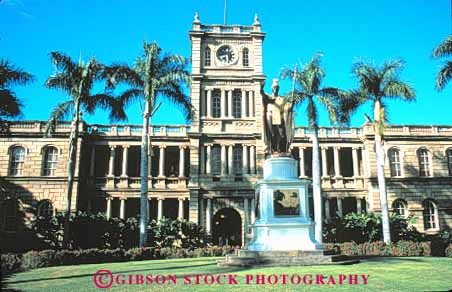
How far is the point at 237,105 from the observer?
35562 mm

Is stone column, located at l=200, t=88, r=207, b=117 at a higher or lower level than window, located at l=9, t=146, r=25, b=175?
higher

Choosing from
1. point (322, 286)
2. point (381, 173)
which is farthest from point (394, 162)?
point (322, 286)

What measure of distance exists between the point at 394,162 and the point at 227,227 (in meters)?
15.0

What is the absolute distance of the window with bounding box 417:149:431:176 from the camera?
35.2m

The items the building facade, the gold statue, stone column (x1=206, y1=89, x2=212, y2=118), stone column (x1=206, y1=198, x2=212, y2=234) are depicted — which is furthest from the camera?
stone column (x1=206, y1=89, x2=212, y2=118)

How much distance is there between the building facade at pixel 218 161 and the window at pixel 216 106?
0.28ft

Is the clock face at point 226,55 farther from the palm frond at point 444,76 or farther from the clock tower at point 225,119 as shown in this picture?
the palm frond at point 444,76

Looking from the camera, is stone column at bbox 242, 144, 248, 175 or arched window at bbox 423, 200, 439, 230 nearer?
stone column at bbox 242, 144, 248, 175

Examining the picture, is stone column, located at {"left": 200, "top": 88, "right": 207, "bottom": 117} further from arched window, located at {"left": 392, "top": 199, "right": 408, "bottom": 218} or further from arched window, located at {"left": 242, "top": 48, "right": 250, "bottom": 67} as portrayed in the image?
arched window, located at {"left": 392, "top": 199, "right": 408, "bottom": 218}

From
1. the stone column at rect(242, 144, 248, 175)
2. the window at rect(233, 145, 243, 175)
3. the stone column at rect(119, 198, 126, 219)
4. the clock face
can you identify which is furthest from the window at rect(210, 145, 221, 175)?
the stone column at rect(119, 198, 126, 219)

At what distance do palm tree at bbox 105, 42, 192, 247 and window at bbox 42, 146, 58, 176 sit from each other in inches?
536

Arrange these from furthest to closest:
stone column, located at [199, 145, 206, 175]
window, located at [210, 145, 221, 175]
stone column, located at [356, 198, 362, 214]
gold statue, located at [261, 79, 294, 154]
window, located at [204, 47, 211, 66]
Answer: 1. window, located at [204, 47, 211, 66]
2. stone column, located at [356, 198, 362, 214]
3. window, located at [210, 145, 221, 175]
4. stone column, located at [199, 145, 206, 175]
5. gold statue, located at [261, 79, 294, 154]

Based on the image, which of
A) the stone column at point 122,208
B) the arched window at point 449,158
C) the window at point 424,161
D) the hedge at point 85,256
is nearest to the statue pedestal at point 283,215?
the hedge at point 85,256

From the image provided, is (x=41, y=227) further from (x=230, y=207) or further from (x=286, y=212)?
(x=286, y=212)
